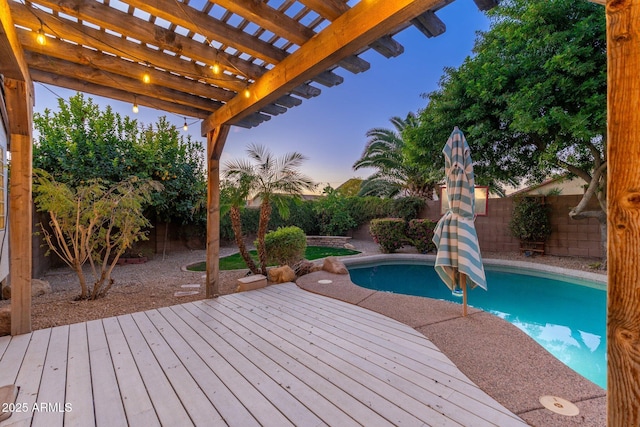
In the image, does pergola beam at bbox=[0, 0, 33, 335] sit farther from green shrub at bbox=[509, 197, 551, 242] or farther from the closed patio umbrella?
green shrub at bbox=[509, 197, 551, 242]

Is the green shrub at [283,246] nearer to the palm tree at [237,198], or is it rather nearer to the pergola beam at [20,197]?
the palm tree at [237,198]

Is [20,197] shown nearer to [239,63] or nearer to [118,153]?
[239,63]

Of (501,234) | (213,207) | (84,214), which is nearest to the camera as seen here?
(84,214)

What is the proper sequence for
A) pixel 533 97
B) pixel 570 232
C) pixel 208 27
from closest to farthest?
pixel 208 27
pixel 533 97
pixel 570 232

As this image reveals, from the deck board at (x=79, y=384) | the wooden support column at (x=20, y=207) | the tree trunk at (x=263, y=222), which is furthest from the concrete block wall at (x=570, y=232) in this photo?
the wooden support column at (x=20, y=207)

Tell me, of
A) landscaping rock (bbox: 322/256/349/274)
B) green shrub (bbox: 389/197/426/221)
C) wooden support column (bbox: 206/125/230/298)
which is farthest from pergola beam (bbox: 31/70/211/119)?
green shrub (bbox: 389/197/426/221)

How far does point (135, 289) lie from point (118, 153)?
4614 mm

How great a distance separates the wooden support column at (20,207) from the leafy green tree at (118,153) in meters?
3.87

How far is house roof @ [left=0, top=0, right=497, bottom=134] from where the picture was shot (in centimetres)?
234

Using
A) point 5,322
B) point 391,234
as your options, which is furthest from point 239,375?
point 391,234

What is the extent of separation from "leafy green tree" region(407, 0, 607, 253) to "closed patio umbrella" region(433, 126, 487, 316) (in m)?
4.22

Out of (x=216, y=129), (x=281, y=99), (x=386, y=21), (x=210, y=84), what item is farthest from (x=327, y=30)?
(x=216, y=129)

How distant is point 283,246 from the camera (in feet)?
21.3

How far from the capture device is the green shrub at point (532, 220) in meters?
8.50
